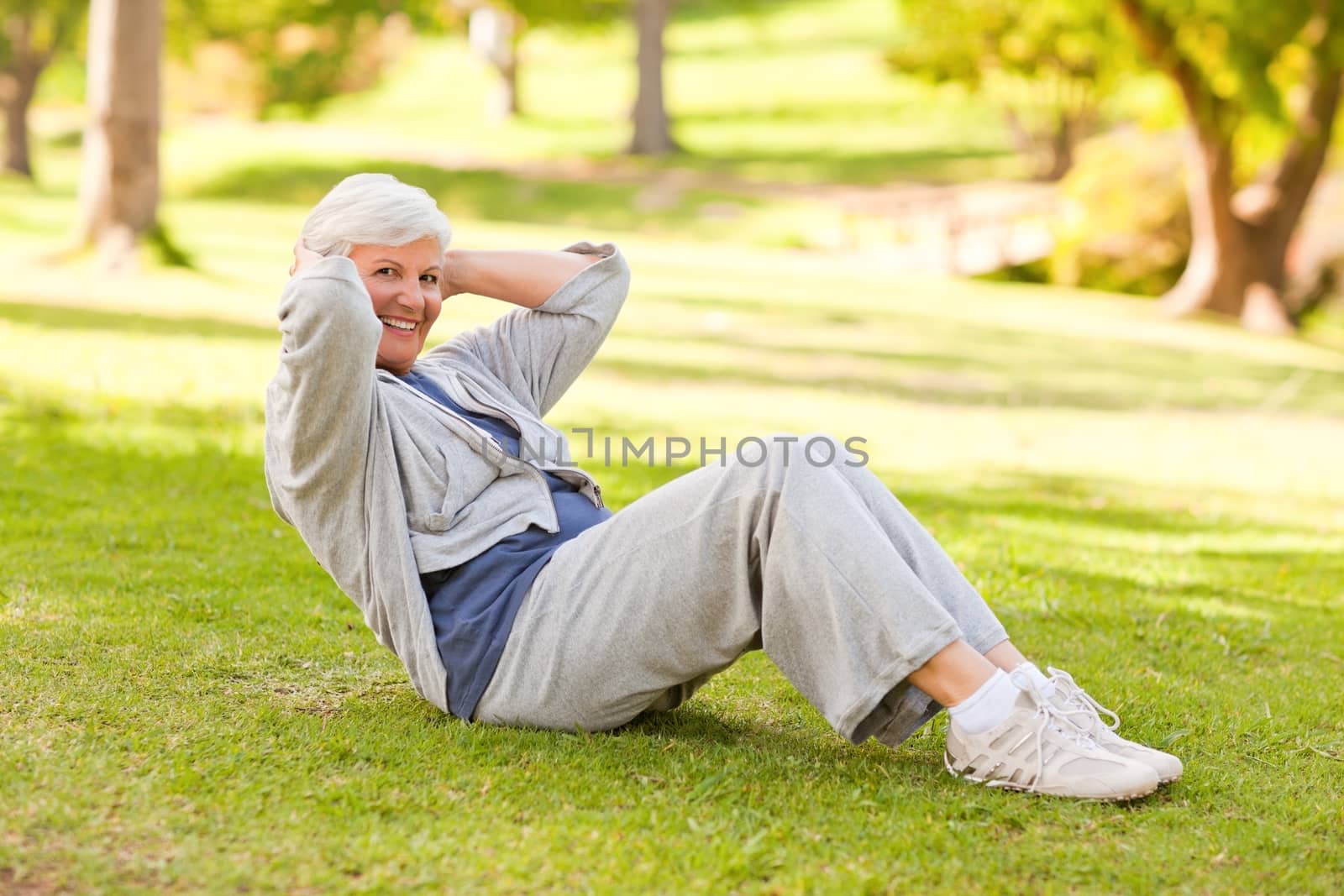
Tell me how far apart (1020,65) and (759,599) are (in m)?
25.9

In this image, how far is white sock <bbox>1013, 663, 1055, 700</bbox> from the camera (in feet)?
10.2

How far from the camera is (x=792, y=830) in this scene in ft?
9.77

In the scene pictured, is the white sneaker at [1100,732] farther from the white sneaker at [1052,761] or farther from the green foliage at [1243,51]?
the green foliage at [1243,51]

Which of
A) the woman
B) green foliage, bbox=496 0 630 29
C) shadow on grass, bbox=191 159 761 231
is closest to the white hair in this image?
the woman

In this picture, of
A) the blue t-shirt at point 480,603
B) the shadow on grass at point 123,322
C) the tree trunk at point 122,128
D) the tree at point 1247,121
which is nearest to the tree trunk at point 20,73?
the tree trunk at point 122,128

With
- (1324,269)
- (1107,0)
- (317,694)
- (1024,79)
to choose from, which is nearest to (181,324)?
(317,694)

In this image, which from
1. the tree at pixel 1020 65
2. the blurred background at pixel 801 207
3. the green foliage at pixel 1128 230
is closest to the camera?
the blurred background at pixel 801 207

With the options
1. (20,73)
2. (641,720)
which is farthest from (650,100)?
(641,720)

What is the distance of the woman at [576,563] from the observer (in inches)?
118

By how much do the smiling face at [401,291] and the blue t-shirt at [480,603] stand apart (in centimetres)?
Result: 54

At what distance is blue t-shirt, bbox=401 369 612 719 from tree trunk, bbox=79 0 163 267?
1044 cm

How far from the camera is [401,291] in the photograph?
342 centimetres

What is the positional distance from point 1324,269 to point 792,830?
723 inches

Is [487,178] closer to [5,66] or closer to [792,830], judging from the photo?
[5,66]
